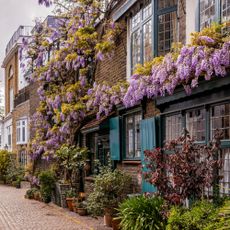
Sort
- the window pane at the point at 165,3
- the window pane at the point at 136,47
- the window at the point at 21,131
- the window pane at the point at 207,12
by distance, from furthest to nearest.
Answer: the window at the point at 21,131, the window pane at the point at 136,47, the window pane at the point at 165,3, the window pane at the point at 207,12

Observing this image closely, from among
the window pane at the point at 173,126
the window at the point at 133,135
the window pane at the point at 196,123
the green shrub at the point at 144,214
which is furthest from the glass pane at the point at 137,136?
the green shrub at the point at 144,214

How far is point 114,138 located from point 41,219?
3.25 m

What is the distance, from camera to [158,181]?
350 inches

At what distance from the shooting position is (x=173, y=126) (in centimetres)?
1152

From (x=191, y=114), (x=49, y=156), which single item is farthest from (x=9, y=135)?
(x=191, y=114)

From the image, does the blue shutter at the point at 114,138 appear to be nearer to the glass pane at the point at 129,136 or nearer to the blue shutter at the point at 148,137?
the glass pane at the point at 129,136

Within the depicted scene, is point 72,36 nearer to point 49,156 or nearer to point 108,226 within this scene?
point 49,156

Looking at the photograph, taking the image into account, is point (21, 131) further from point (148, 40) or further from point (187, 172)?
point (187, 172)

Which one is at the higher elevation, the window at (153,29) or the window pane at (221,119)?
the window at (153,29)

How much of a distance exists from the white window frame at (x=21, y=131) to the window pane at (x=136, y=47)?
1989cm

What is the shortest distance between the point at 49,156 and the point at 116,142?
623 cm

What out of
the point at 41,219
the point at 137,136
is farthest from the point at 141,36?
the point at 41,219

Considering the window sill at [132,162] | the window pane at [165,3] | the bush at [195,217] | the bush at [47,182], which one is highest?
the window pane at [165,3]

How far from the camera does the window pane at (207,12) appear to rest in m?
9.89
